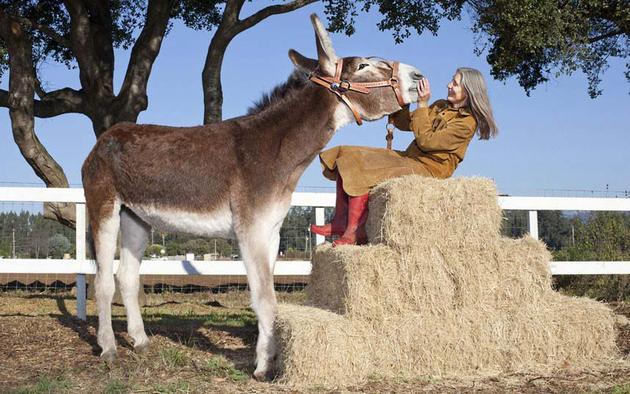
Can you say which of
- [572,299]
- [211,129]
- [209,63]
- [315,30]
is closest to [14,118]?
[209,63]

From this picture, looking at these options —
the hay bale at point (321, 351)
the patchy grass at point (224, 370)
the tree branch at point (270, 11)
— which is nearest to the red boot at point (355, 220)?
the hay bale at point (321, 351)

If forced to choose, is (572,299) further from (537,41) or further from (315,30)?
(537,41)

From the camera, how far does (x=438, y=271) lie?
17.8ft

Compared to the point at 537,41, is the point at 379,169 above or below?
below

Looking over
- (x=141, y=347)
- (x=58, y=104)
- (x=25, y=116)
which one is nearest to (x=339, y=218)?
(x=141, y=347)

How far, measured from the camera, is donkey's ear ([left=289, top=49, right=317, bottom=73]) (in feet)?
19.4

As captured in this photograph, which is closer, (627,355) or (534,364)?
(534,364)

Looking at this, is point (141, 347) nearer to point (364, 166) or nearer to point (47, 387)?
point (47, 387)

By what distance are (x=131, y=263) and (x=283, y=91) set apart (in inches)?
88.7

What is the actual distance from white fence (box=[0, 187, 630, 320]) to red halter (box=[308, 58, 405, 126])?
313 cm

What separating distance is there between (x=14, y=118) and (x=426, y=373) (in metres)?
8.20

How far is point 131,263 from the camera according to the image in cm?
668

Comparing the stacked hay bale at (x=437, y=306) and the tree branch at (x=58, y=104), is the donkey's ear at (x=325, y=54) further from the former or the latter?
the tree branch at (x=58, y=104)

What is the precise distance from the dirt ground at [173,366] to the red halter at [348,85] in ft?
7.28
